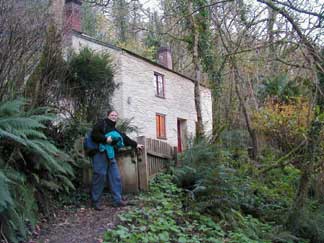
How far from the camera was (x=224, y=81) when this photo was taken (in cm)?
2050

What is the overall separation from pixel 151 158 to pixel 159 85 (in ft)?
44.3

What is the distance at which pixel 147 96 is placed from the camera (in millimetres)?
20422

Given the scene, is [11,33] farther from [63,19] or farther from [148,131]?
[148,131]

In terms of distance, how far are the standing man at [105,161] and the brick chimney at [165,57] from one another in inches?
691

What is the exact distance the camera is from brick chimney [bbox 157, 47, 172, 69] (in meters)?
24.8

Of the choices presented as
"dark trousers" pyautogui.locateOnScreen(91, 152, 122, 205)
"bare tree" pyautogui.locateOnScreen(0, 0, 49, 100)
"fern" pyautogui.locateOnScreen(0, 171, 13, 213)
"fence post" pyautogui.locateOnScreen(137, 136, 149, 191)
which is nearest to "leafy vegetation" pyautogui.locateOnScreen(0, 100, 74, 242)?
"fern" pyautogui.locateOnScreen(0, 171, 13, 213)

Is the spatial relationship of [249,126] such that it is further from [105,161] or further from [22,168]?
[22,168]

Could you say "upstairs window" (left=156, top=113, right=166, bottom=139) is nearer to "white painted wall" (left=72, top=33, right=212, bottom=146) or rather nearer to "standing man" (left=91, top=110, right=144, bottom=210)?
"white painted wall" (left=72, top=33, right=212, bottom=146)

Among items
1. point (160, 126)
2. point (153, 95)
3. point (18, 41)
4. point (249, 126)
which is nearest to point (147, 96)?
point (153, 95)

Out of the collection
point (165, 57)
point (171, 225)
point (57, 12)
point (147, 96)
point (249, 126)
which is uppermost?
point (165, 57)

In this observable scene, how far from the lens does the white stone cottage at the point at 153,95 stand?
18.1 m

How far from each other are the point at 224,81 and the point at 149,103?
12.5ft

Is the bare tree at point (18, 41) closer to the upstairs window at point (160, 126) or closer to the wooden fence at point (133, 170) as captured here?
the wooden fence at point (133, 170)

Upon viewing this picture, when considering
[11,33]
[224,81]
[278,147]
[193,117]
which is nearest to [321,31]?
[11,33]
